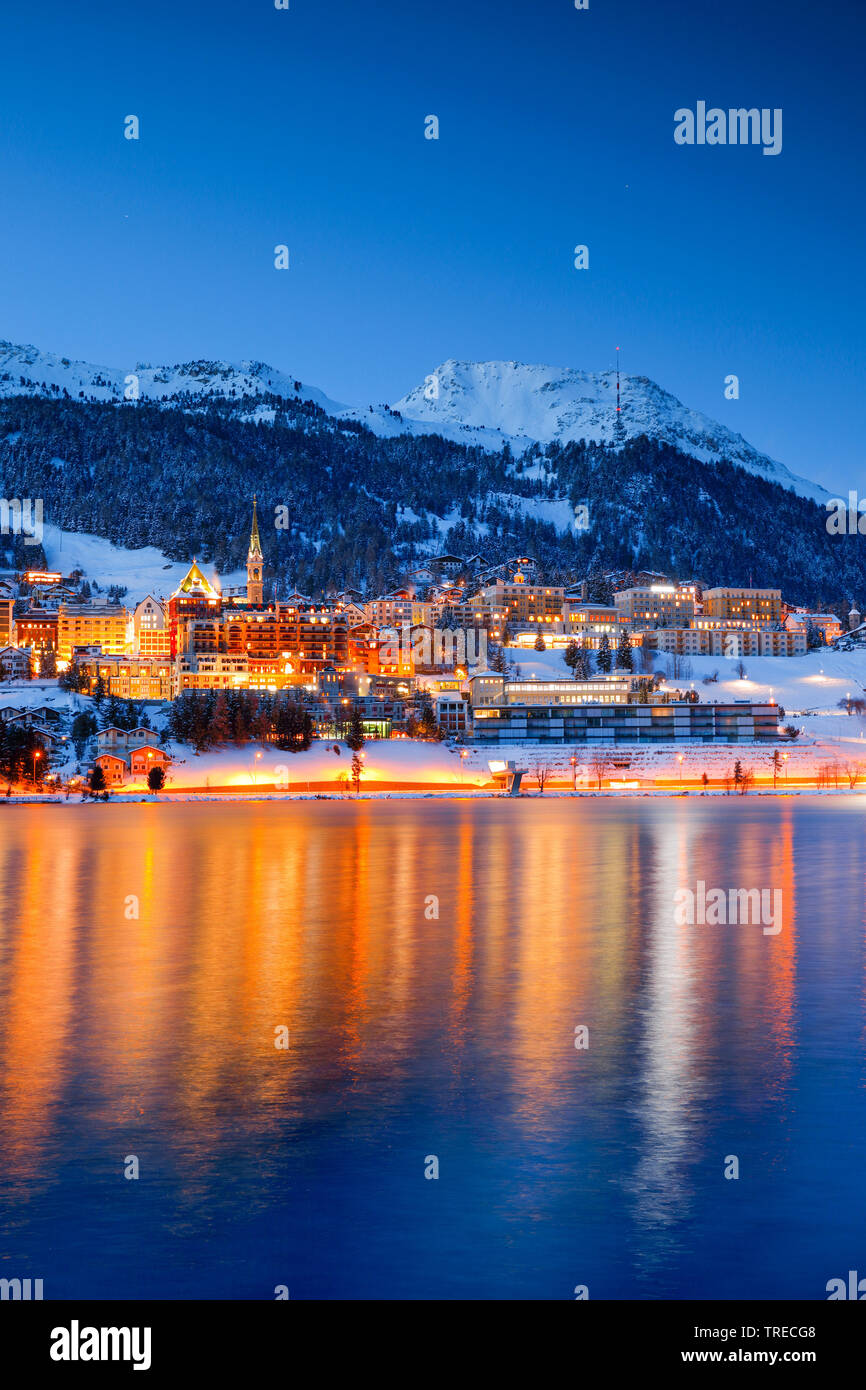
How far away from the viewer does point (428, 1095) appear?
15.7 m

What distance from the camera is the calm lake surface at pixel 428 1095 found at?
1075cm

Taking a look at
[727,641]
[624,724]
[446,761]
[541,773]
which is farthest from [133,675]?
[727,641]

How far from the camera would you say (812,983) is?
23.0m

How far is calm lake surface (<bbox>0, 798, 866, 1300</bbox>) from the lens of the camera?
35.3ft

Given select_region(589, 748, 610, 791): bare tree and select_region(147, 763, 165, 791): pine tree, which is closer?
select_region(147, 763, 165, 791): pine tree

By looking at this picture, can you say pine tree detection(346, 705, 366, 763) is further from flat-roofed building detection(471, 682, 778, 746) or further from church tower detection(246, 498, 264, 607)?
church tower detection(246, 498, 264, 607)

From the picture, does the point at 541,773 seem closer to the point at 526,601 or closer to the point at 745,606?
the point at 526,601

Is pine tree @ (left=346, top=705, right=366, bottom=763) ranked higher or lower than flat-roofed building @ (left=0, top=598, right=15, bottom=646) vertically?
lower

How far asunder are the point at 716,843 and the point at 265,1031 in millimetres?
34542

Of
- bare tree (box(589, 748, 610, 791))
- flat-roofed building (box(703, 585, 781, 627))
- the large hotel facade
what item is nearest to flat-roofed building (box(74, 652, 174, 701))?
the large hotel facade

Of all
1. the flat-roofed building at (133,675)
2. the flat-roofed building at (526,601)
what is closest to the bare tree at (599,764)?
the flat-roofed building at (133,675)

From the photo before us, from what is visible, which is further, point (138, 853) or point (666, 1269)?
point (138, 853)
